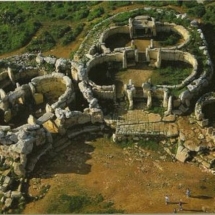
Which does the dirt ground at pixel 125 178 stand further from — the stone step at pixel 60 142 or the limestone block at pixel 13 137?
the limestone block at pixel 13 137

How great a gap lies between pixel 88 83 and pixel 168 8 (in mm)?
17486

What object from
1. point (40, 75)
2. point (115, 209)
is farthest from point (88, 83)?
point (115, 209)

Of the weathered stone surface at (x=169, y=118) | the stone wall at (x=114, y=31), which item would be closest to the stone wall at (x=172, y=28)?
the stone wall at (x=114, y=31)

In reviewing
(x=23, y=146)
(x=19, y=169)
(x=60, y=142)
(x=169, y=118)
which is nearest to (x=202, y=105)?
(x=169, y=118)

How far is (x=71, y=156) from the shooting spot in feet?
136

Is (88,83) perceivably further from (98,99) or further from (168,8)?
(168,8)

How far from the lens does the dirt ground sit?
37.2m

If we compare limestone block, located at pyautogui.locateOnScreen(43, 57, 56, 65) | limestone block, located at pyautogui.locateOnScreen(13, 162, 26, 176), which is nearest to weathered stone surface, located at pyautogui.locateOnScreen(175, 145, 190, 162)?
limestone block, located at pyautogui.locateOnScreen(13, 162, 26, 176)

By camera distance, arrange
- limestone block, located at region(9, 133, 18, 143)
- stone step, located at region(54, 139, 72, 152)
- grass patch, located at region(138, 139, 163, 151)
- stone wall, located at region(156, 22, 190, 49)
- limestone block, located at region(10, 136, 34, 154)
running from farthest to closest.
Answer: stone wall, located at region(156, 22, 190, 49) < stone step, located at region(54, 139, 72, 152) < grass patch, located at region(138, 139, 163, 151) < limestone block, located at region(9, 133, 18, 143) < limestone block, located at region(10, 136, 34, 154)

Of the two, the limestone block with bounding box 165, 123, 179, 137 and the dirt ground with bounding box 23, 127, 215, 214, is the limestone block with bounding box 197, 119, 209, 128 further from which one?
the dirt ground with bounding box 23, 127, 215, 214

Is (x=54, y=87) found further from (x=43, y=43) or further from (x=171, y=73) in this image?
(x=171, y=73)

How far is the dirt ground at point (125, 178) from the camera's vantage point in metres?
37.2

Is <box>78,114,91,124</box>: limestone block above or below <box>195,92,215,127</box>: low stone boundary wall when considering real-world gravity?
above

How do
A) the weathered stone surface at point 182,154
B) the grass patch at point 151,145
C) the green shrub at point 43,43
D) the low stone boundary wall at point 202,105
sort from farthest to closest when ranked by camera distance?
1. the green shrub at point 43,43
2. the low stone boundary wall at point 202,105
3. the grass patch at point 151,145
4. the weathered stone surface at point 182,154
